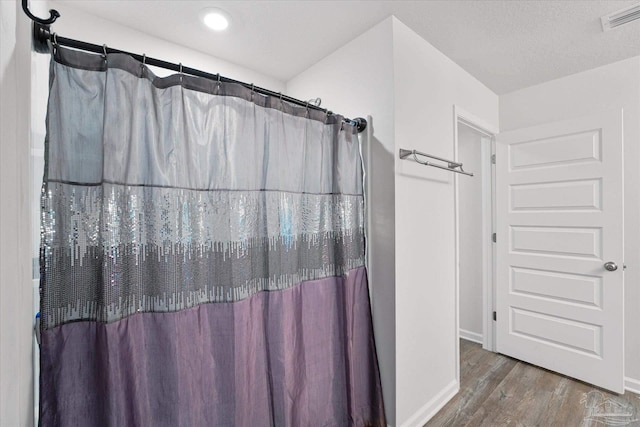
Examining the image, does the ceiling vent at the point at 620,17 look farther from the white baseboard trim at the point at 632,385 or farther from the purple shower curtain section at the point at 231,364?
the white baseboard trim at the point at 632,385

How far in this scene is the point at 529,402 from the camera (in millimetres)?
1959

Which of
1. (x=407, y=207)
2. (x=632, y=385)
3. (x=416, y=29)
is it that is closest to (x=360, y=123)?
(x=407, y=207)

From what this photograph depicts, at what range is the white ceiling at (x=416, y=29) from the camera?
1546mm

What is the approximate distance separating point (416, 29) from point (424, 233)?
130 cm

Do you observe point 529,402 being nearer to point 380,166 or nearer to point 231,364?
point 380,166

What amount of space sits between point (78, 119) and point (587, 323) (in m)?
3.33

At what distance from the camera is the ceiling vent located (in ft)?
5.11

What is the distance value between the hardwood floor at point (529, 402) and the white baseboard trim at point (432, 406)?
0.03 metres

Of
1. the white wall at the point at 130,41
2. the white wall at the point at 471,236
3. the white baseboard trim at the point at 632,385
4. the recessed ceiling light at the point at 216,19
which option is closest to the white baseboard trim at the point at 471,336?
the white wall at the point at 471,236

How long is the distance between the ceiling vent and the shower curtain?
5.47 feet

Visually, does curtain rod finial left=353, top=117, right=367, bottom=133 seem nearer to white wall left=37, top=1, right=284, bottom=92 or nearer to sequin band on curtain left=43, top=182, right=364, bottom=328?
sequin band on curtain left=43, top=182, right=364, bottom=328

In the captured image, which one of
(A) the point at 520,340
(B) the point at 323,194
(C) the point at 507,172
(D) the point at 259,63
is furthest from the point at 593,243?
(D) the point at 259,63

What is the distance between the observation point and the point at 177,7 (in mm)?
1550

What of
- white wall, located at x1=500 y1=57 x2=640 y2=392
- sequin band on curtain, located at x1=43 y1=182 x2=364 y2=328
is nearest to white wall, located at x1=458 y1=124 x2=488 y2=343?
white wall, located at x1=500 y1=57 x2=640 y2=392
